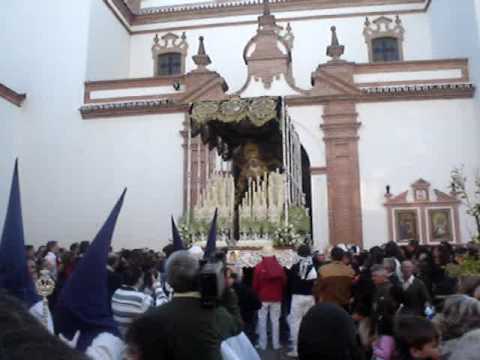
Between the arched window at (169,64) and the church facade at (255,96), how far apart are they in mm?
106

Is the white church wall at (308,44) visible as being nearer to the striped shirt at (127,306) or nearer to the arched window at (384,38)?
the arched window at (384,38)

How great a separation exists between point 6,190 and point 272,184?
37.4 ft

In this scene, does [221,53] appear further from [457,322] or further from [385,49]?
[457,322]

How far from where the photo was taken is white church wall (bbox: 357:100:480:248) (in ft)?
54.6

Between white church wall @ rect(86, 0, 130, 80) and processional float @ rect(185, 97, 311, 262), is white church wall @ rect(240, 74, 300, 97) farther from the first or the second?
white church wall @ rect(86, 0, 130, 80)

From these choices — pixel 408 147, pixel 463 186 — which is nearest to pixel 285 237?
pixel 463 186

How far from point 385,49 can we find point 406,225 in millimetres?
9010

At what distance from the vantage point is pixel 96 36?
20656 mm

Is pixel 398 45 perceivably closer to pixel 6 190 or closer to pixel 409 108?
pixel 409 108

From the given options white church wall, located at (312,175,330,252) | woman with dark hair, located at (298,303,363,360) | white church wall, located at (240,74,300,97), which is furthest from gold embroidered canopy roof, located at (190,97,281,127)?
woman with dark hair, located at (298,303,363,360)

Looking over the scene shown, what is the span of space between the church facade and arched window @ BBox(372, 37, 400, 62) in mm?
60

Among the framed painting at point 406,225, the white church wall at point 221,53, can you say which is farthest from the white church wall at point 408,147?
the white church wall at point 221,53

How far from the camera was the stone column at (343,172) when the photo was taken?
1658 centimetres

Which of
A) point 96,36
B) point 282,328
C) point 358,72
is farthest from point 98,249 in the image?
point 96,36
